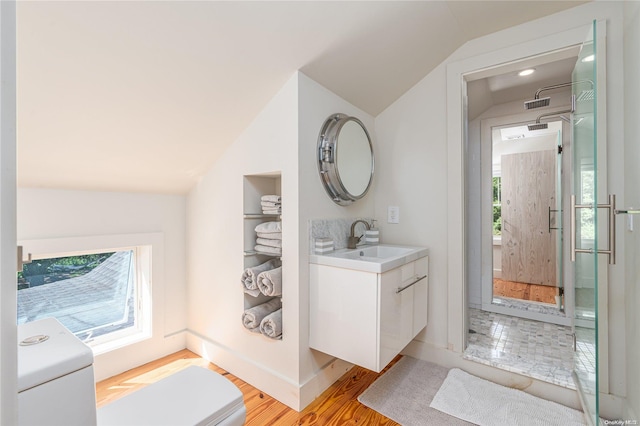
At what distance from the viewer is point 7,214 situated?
1.13 ft

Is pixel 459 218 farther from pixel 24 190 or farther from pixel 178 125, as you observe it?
pixel 24 190

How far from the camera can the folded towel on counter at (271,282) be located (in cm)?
177

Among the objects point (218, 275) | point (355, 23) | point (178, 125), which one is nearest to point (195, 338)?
point (218, 275)

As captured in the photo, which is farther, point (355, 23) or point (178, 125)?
point (178, 125)

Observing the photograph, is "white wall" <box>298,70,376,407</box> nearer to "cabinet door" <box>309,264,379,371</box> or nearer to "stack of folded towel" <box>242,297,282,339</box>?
"cabinet door" <box>309,264,379,371</box>

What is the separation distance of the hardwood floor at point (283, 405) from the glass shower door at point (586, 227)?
1.02m

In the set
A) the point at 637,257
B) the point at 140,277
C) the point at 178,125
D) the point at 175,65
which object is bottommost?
the point at 140,277

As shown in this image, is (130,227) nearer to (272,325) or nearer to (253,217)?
(253,217)

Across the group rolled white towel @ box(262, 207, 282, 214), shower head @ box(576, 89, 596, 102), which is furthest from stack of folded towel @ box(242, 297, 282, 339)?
shower head @ box(576, 89, 596, 102)

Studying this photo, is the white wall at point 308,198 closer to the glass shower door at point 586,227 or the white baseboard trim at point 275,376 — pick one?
the white baseboard trim at point 275,376

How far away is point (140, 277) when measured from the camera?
89.6 inches

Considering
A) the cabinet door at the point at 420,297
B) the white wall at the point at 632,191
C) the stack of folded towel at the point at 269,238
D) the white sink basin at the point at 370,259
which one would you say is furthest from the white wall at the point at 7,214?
the white wall at the point at 632,191

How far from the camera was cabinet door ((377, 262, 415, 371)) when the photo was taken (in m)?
1.49

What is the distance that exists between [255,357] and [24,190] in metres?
1.68
